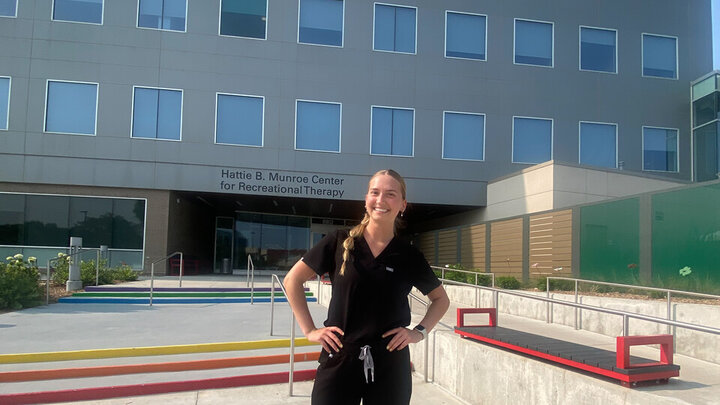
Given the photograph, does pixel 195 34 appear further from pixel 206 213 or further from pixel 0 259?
pixel 0 259

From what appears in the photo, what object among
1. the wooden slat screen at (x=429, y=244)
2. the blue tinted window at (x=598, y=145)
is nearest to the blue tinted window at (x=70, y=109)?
the wooden slat screen at (x=429, y=244)

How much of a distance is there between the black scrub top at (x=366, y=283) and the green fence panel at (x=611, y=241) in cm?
915

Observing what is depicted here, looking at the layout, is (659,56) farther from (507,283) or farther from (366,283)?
(366,283)

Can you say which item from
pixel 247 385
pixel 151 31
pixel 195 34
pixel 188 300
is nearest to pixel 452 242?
pixel 188 300

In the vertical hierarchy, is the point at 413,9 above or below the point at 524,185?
above

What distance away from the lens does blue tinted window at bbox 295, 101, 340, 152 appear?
19.1m

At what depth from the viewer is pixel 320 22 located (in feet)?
63.5

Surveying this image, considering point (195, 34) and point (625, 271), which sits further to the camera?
point (195, 34)

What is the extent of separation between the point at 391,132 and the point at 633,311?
1275 cm

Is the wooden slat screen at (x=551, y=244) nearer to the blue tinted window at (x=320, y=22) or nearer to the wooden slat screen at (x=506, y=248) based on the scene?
the wooden slat screen at (x=506, y=248)

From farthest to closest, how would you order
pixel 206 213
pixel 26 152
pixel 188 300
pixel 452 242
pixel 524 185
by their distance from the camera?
1. pixel 206 213
2. pixel 452 242
3. pixel 26 152
4. pixel 524 185
5. pixel 188 300

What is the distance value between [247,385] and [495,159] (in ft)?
51.8

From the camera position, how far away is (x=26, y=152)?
17.8 m

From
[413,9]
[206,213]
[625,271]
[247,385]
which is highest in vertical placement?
[413,9]
